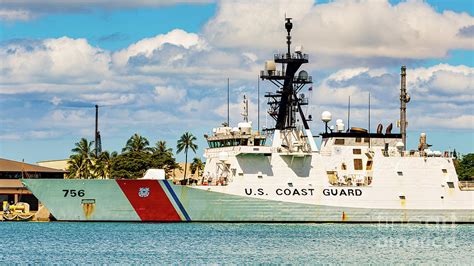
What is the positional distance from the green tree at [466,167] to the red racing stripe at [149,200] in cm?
5046

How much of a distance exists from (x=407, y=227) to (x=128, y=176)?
102ft

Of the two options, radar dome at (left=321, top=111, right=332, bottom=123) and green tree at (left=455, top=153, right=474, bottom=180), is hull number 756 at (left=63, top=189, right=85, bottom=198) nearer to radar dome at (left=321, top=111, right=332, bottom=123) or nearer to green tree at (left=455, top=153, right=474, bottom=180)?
radar dome at (left=321, top=111, right=332, bottom=123)

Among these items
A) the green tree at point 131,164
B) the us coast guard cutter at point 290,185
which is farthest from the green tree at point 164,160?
the us coast guard cutter at point 290,185

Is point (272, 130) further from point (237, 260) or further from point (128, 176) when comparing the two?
point (128, 176)

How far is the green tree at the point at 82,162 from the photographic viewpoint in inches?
3196

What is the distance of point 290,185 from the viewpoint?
5178cm

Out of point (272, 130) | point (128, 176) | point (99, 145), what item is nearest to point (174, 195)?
point (272, 130)

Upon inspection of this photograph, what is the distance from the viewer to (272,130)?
53.7 metres

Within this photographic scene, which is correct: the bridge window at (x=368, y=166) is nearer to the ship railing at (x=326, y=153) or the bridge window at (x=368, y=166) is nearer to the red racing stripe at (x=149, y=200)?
the ship railing at (x=326, y=153)

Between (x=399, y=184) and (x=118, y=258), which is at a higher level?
(x=399, y=184)

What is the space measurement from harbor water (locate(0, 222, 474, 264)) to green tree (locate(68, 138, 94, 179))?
2620cm

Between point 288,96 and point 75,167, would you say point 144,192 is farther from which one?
point 75,167

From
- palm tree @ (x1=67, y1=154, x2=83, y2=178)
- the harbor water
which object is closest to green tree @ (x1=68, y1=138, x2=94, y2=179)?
palm tree @ (x1=67, y1=154, x2=83, y2=178)

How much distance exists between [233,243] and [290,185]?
31.8 feet
